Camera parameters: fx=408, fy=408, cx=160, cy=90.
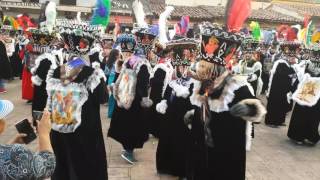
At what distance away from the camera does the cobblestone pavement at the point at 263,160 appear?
6.18 meters

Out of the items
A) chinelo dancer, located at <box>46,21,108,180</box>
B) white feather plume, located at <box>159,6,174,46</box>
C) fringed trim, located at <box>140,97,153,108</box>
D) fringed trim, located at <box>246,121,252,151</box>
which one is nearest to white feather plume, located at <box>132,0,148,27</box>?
white feather plume, located at <box>159,6,174,46</box>

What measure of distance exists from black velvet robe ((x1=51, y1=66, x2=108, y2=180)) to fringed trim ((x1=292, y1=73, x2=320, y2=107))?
4.88 meters

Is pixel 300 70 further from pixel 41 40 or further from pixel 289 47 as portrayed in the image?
pixel 41 40

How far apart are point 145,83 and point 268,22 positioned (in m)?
25.1

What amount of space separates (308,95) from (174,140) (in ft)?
11.7

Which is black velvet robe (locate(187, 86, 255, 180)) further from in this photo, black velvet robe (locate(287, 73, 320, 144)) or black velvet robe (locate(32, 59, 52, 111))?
black velvet robe (locate(287, 73, 320, 144))

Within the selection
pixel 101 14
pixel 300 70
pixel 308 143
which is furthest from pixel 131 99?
pixel 300 70

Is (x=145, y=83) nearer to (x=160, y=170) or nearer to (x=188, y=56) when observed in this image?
(x=188, y=56)

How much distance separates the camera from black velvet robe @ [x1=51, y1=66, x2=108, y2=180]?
14.7 ft

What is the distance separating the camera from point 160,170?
5980mm

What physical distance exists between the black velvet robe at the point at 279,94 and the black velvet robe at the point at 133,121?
4.77 metres

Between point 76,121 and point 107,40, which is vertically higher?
point 107,40

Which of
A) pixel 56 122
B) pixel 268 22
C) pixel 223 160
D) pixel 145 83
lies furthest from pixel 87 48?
pixel 268 22

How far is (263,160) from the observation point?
716cm
